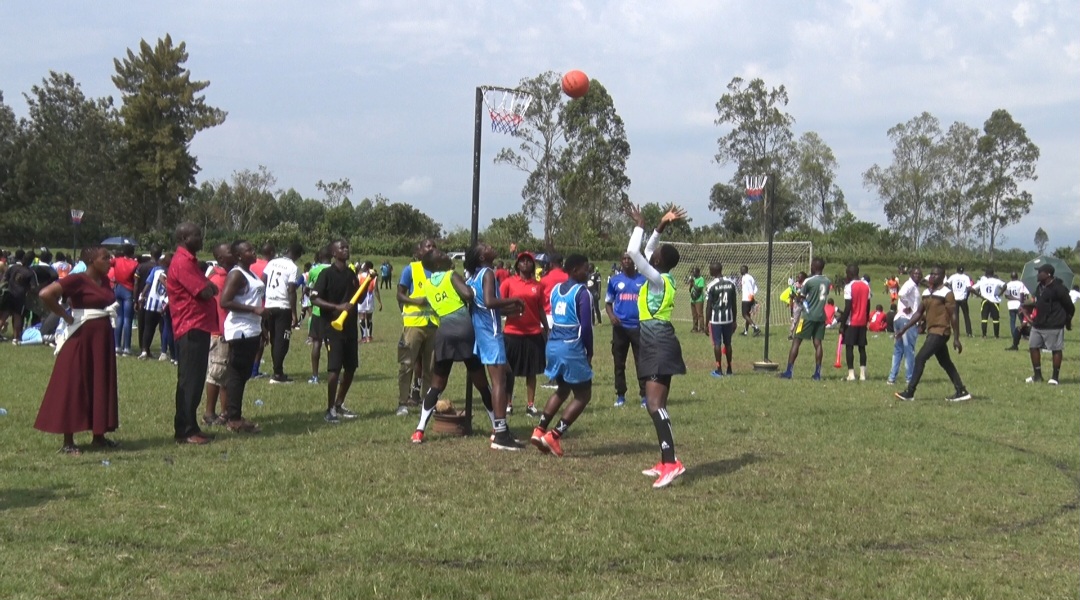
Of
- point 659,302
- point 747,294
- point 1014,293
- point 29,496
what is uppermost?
point 1014,293

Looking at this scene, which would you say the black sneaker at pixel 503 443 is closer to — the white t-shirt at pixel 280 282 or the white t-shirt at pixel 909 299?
the white t-shirt at pixel 280 282

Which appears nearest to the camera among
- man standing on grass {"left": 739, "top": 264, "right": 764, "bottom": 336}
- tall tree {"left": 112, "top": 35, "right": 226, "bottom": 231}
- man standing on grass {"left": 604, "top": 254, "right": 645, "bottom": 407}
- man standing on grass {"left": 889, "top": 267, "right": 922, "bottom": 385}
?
man standing on grass {"left": 604, "top": 254, "right": 645, "bottom": 407}

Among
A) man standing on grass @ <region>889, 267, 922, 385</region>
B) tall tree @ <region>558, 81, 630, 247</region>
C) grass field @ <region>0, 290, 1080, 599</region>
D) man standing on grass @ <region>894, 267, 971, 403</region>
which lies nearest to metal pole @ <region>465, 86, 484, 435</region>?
grass field @ <region>0, 290, 1080, 599</region>

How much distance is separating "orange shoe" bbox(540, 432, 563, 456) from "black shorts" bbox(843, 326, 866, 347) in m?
8.65

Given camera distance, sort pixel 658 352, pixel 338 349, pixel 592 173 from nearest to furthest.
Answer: pixel 658 352 → pixel 338 349 → pixel 592 173

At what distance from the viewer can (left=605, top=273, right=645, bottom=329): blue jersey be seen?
39.9 feet

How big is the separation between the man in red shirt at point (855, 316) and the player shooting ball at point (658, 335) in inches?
331

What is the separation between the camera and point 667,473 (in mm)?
7559

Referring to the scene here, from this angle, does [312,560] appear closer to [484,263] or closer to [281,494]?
[281,494]

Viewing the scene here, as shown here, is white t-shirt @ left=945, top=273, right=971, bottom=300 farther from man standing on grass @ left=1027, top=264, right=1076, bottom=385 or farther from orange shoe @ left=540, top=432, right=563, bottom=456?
orange shoe @ left=540, top=432, right=563, bottom=456

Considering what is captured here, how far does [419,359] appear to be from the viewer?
1138 cm

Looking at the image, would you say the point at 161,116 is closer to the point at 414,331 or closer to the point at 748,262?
the point at 748,262

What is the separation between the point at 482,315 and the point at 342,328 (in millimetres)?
2116

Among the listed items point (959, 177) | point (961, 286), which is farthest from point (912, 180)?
point (961, 286)
